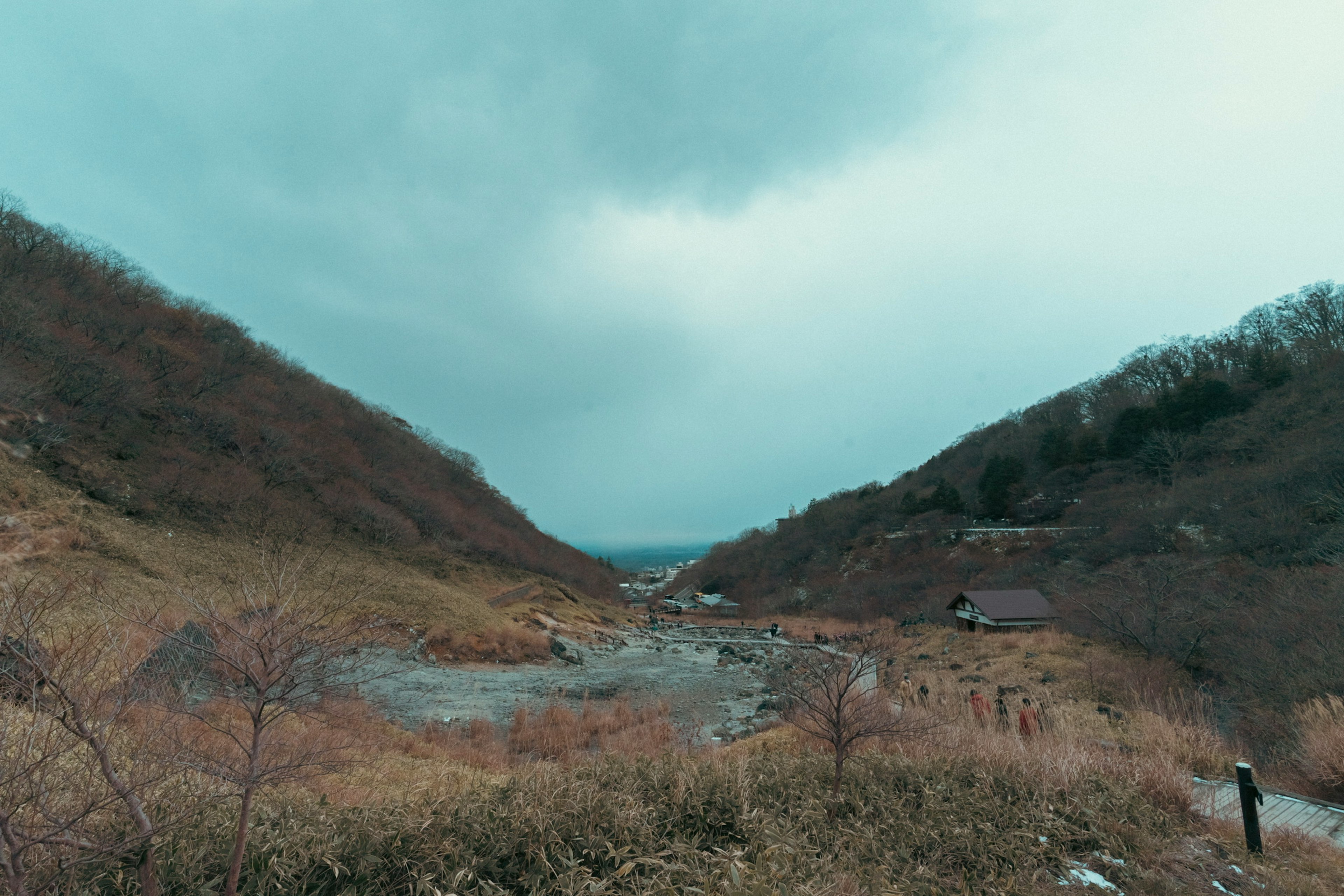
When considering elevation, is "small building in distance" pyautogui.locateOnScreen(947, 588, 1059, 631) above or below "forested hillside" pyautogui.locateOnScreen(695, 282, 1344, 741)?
below

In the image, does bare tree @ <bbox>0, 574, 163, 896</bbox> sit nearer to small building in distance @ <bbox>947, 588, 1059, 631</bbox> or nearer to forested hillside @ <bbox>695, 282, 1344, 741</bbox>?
forested hillside @ <bbox>695, 282, 1344, 741</bbox>

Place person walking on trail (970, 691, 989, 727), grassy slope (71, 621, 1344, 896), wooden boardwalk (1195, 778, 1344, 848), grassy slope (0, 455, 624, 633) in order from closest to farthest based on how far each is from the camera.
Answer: grassy slope (71, 621, 1344, 896) → wooden boardwalk (1195, 778, 1344, 848) → person walking on trail (970, 691, 989, 727) → grassy slope (0, 455, 624, 633)

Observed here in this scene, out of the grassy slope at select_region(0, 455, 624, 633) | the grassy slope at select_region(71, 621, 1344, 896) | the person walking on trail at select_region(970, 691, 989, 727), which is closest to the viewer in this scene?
the grassy slope at select_region(71, 621, 1344, 896)

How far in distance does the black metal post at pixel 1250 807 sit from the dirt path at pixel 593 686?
25.1 ft

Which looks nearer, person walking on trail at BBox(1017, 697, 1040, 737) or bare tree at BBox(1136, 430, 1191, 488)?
person walking on trail at BBox(1017, 697, 1040, 737)

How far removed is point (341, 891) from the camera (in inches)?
128

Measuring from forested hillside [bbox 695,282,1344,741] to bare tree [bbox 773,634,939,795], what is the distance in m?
8.76

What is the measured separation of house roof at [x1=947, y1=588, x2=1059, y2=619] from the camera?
85.6 feet

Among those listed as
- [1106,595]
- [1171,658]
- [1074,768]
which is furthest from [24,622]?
[1106,595]

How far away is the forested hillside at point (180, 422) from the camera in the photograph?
59.2 feet

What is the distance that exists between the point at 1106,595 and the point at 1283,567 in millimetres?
5195

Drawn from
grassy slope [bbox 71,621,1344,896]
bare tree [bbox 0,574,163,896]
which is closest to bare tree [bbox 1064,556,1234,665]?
grassy slope [bbox 71,621,1344,896]

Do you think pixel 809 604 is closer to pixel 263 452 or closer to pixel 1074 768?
pixel 263 452

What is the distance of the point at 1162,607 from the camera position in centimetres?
1764
